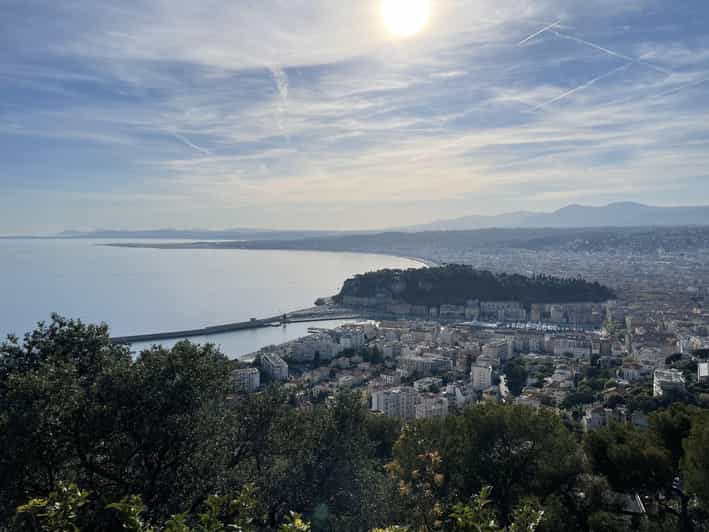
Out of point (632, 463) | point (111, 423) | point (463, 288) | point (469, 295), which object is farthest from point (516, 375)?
point (463, 288)

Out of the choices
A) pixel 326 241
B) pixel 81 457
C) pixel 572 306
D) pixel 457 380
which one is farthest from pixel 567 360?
pixel 326 241

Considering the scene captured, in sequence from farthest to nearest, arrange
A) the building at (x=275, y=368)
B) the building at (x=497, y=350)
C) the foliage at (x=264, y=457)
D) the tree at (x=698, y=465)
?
the building at (x=497, y=350)
the building at (x=275, y=368)
the tree at (x=698, y=465)
the foliage at (x=264, y=457)

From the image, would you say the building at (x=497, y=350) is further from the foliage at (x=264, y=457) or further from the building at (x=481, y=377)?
the foliage at (x=264, y=457)

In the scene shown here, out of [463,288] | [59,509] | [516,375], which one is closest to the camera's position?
[59,509]

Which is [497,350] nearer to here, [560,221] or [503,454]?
[503,454]

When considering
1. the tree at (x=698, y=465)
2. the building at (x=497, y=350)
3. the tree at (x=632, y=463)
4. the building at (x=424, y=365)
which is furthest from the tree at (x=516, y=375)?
the tree at (x=698, y=465)

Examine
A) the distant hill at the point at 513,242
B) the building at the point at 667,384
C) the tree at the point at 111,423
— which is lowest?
the building at the point at 667,384
